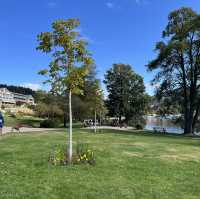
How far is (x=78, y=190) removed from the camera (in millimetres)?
7086

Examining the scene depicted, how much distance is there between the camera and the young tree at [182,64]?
35.7 m

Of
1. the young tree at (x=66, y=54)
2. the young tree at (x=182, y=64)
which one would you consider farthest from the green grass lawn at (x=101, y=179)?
the young tree at (x=182, y=64)

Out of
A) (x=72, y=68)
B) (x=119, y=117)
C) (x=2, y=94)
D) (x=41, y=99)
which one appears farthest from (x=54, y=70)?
(x=2, y=94)

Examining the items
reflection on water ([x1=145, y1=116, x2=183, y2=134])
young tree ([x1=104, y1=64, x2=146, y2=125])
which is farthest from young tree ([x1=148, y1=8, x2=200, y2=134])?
young tree ([x1=104, y1=64, x2=146, y2=125])

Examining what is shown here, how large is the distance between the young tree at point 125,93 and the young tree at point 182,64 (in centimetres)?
3492

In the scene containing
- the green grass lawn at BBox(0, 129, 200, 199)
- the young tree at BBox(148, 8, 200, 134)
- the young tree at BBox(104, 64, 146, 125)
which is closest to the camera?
the green grass lawn at BBox(0, 129, 200, 199)

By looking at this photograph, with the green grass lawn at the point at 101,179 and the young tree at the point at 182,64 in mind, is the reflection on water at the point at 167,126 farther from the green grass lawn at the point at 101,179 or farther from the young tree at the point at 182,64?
the green grass lawn at the point at 101,179

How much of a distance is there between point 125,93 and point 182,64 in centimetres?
3715

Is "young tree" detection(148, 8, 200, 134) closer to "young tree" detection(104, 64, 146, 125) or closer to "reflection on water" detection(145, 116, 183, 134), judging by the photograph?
"reflection on water" detection(145, 116, 183, 134)

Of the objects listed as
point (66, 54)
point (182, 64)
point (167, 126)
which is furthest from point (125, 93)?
point (66, 54)

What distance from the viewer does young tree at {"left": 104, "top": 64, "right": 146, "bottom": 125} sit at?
7325 centimetres

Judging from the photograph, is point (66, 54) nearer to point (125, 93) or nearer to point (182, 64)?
point (182, 64)

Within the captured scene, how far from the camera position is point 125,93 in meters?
73.6

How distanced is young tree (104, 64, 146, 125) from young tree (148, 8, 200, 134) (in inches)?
1375
